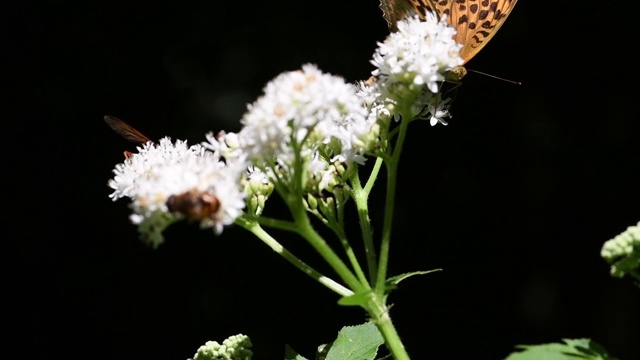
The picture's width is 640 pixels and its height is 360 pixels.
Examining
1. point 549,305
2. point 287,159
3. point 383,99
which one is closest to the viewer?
point 287,159

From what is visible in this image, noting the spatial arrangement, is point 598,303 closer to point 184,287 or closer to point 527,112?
point 527,112

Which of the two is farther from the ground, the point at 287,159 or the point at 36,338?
the point at 36,338

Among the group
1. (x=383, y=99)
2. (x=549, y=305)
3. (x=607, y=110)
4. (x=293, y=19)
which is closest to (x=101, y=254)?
(x=293, y=19)

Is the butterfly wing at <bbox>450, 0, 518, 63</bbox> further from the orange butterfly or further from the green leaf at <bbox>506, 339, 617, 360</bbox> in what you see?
the green leaf at <bbox>506, 339, 617, 360</bbox>

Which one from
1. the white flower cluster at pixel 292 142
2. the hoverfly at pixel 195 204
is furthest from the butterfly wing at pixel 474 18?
the hoverfly at pixel 195 204

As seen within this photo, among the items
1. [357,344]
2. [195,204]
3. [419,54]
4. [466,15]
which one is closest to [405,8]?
[466,15]

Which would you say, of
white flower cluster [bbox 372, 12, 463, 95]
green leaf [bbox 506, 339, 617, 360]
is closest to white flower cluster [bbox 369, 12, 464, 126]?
white flower cluster [bbox 372, 12, 463, 95]

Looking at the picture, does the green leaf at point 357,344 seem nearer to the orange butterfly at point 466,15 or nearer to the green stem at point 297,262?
the green stem at point 297,262
